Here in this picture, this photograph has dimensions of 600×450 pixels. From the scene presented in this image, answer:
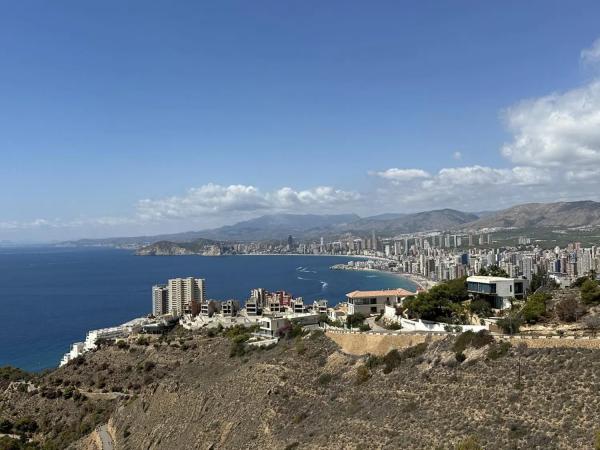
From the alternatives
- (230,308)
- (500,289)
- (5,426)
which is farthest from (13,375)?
(500,289)

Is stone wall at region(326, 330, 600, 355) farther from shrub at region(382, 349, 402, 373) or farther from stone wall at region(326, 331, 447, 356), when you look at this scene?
shrub at region(382, 349, 402, 373)

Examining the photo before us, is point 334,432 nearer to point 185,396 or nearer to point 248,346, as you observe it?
point 185,396

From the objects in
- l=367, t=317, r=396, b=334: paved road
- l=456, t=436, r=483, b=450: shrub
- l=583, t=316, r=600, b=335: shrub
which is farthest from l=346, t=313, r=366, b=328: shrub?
l=456, t=436, r=483, b=450: shrub

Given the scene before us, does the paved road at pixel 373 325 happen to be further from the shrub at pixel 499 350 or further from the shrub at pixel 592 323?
the shrub at pixel 499 350

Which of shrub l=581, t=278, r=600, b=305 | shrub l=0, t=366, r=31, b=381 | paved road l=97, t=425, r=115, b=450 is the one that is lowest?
paved road l=97, t=425, r=115, b=450

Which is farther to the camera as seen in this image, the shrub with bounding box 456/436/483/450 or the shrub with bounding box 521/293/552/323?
the shrub with bounding box 521/293/552/323

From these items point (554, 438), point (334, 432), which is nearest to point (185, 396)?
point (334, 432)
